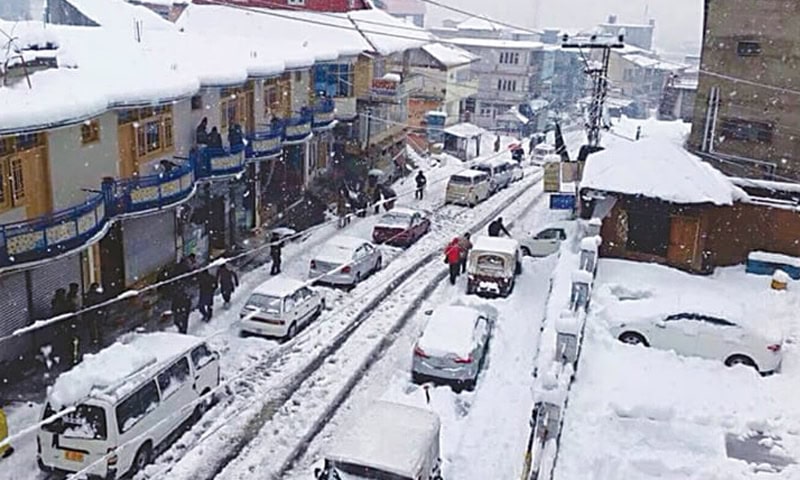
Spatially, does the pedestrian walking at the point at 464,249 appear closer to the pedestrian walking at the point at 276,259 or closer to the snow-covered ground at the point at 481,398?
the snow-covered ground at the point at 481,398

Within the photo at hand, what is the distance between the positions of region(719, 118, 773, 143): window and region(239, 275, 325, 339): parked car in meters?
19.2

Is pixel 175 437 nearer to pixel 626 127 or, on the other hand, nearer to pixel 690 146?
pixel 690 146

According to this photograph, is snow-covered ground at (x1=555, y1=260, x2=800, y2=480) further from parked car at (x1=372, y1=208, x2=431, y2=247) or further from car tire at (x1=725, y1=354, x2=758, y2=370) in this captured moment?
parked car at (x1=372, y1=208, x2=431, y2=247)

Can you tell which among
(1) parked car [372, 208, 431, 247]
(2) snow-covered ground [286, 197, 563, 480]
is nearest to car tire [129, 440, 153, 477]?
(2) snow-covered ground [286, 197, 563, 480]

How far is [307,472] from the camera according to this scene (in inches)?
639

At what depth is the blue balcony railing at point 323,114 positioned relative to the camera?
38031mm

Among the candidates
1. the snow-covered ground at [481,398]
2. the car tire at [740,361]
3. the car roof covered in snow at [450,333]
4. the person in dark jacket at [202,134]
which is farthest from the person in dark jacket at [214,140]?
the car tire at [740,361]

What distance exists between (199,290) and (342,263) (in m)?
5.13

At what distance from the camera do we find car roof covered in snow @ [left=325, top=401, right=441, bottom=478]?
13609 mm

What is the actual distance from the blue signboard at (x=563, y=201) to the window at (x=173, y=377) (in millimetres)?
21100

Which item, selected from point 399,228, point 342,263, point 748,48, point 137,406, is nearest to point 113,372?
point 137,406

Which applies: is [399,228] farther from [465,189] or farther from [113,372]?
[113,372]

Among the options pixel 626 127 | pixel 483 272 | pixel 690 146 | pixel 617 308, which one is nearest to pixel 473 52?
pixel 626 127

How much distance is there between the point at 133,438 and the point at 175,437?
1872mm
